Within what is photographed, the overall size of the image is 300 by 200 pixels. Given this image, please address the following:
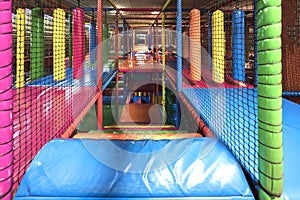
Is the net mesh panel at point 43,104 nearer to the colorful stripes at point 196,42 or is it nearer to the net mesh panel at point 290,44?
the colorful stripes at point 196,42

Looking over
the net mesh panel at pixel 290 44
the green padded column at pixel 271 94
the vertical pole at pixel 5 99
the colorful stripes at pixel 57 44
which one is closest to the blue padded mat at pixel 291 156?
the green padded column at pixel 271 94

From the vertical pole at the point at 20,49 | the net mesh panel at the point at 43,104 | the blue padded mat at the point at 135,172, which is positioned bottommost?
the blue padded mat at the point at 135,172

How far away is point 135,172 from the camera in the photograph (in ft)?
3.86

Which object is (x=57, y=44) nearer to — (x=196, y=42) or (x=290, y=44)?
(x=196, y=42)

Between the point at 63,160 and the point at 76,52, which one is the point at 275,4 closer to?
the point at 63,160

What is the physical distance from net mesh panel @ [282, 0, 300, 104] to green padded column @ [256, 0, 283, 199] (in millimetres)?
3156

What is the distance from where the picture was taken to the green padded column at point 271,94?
0.98 metres

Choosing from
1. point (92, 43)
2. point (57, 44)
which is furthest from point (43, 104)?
point (92, 43)

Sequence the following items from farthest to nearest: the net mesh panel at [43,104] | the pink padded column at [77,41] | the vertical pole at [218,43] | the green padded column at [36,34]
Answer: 1. the green padded column at [36,34]
2. the pink padded column at [77,41]
3. the vertical pole at [218,43]
4. the net mesh panel at [43,104]

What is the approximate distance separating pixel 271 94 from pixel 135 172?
59 centimetres

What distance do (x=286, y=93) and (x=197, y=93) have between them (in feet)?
4.47

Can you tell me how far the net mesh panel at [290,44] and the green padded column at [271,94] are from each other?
3.16m

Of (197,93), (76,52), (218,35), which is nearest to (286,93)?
(218,35)

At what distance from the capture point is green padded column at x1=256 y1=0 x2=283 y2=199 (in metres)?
0.98
